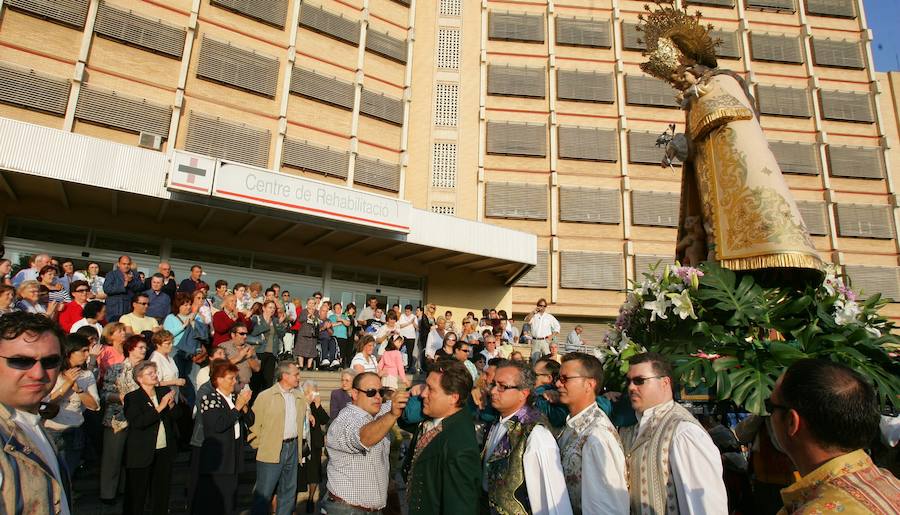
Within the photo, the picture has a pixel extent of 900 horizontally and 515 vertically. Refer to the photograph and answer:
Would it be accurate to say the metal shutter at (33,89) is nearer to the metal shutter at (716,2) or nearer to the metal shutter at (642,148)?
the metal shutter at (642,148)

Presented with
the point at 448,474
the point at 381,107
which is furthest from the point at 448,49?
the point at 448,474

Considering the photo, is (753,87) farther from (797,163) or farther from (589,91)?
(589,91)

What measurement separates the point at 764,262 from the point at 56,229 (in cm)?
1808

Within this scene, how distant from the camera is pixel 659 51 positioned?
541cm

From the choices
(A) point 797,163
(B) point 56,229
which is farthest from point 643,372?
(A) point 797,163

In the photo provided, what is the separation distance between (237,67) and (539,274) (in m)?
15.4

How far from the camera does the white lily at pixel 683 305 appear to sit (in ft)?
13.3

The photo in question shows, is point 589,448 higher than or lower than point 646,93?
lower

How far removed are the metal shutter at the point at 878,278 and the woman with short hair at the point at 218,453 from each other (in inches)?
1149

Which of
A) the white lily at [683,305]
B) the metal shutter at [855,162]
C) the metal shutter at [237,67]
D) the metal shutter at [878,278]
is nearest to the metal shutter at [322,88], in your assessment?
the metal shutter at [237,67]

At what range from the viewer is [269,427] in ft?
19.2

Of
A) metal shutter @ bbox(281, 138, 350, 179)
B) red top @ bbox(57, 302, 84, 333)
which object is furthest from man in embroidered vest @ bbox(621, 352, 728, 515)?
metal shutter @ bbox(281, 138, 350, 179)

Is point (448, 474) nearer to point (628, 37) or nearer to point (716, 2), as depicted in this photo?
point (628, 37)

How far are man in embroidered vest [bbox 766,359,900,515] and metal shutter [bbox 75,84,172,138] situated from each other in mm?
20469
